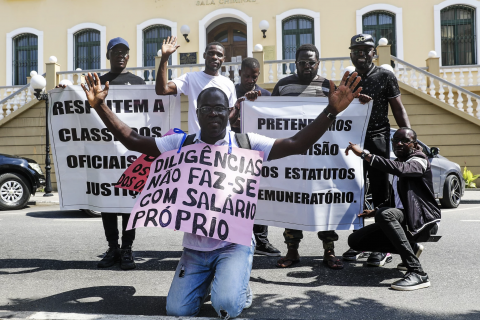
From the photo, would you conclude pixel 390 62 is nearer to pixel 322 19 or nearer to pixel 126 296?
pixel 322 19

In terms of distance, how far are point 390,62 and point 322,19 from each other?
4.33 meters

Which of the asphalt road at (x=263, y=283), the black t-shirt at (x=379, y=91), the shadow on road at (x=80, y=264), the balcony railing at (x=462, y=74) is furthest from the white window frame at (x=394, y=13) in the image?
the shadow on road at (x=80, y=264)

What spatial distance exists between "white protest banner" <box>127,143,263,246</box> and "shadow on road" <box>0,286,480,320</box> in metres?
0.71

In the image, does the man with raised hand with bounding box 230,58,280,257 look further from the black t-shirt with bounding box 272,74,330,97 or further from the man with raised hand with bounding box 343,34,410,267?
the man with raised hand with bounding box 343,34,410,267

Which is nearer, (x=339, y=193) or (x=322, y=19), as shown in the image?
(x=339, y=193)

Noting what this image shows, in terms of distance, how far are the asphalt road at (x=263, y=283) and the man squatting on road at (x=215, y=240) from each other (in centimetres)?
35

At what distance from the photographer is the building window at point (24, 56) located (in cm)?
2081

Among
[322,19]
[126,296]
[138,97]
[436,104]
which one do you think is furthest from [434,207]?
[322,19]

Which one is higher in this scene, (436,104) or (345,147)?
(436,104)

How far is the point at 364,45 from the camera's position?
4711 millimetres

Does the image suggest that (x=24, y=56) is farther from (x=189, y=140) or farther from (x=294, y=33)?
(x=189, y=140)

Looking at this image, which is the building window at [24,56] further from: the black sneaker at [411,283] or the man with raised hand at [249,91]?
the black sneaker at [411,283]

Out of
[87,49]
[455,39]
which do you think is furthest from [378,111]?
[87,49]

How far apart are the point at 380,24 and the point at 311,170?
15945 mm
